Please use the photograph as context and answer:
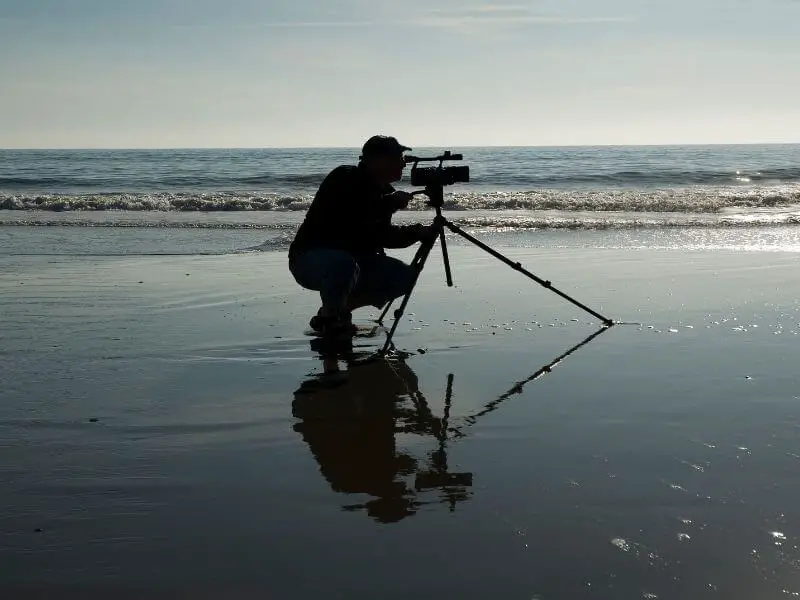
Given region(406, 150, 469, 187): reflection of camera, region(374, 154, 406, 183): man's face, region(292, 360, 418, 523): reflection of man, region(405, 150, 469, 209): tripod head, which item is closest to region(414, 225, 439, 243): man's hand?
region(405, 150, 469, 209): tripod head

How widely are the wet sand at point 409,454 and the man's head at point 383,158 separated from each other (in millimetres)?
1030

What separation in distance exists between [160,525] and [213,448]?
696mm

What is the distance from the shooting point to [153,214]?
16219 mm

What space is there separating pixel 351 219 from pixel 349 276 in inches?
13.8

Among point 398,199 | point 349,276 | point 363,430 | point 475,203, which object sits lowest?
point 363,430

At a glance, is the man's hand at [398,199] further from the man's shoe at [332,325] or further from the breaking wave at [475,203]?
the breaking wave at [475,203]

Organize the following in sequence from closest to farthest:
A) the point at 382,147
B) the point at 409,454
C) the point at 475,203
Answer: the point at 409,454
the point at 382,147
the point at 475,203

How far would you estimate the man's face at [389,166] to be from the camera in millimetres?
4621

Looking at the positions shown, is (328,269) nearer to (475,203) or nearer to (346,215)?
(346,215)

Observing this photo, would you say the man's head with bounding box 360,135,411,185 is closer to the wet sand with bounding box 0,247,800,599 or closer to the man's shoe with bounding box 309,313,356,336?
the man's shoe with bounding box 309,313,356,336

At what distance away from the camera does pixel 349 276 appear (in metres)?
4.74

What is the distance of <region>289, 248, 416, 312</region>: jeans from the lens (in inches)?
185

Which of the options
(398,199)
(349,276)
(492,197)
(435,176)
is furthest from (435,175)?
(492,197)

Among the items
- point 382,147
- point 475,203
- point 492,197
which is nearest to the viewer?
point 382,147
